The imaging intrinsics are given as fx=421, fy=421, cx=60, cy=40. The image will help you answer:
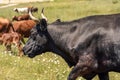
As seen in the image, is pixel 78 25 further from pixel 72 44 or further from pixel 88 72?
pixel 88 72

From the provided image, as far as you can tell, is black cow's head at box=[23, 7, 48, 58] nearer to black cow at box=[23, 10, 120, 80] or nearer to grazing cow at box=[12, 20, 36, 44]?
black cow at box=[23, 10, 120, 80]

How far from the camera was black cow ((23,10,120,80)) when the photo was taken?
880 cm

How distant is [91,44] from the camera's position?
8883mm

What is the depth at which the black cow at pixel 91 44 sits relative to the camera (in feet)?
28.9

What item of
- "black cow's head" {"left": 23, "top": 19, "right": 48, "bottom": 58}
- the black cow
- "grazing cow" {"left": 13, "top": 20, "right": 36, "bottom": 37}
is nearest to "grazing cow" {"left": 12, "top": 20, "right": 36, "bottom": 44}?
"grazing cow" {"left": 13, "top": 20, "right": 36, "bottom": 37}

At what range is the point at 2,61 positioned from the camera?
12.0 m

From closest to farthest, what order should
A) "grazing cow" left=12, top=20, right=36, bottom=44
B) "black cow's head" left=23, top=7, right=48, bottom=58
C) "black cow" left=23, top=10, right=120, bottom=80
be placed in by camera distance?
"black cow" left=23, top=10, right=120, bottom=80 < "black cow's head" left=23, top=7, right=48, bottom=58 < "grazing cow" left=12, top=20, right=36, bottom=44

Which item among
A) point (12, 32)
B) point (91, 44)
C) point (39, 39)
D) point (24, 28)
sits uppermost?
point (91, 44)

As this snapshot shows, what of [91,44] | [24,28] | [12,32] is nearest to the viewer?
[91,44]

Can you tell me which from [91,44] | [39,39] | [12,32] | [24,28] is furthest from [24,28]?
[91,44]

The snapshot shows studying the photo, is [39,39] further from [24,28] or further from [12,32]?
[24,28]

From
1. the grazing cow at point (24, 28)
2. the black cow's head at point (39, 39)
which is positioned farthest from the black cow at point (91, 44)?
the grazing cow at point (24, 28)

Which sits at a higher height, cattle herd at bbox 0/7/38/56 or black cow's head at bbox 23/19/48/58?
black cow's head at bbox 23/19/48/58

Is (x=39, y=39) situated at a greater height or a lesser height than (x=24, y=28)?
greater
